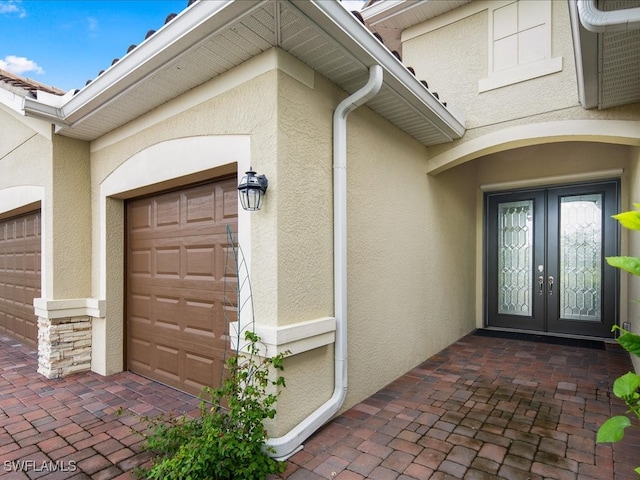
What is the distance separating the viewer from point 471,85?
17.6ft

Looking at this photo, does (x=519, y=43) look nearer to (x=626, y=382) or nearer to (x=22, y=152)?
(x=626, y=382)

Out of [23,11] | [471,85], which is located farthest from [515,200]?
[23,11]

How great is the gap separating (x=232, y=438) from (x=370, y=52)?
3.32 m

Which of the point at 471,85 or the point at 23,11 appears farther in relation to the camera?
the point at 23,11

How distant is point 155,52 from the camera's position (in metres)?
3.12

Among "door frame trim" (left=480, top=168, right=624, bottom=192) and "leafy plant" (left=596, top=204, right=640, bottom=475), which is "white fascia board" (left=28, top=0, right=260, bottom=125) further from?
"door frame trim" (left=480, top=168, right=624, bottom=192)

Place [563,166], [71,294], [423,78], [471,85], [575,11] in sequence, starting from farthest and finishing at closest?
[563,166] < [423,78] < [471,85] < [71,294] < [575,11]

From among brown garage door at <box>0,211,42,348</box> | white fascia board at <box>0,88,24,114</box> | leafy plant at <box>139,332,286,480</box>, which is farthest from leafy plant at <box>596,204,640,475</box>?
brown garage door at <box>0,211,42,348</box>

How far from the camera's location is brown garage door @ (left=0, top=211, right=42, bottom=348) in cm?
630

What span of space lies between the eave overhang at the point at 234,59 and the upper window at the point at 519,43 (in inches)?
48.1

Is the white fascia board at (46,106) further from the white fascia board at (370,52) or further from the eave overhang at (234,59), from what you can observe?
the white fascia board at (370,52)

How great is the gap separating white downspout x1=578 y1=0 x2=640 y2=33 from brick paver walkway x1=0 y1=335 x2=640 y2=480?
3136mm

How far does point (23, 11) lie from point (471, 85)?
1187 cm

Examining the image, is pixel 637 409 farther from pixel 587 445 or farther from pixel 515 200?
pixel 515 200
